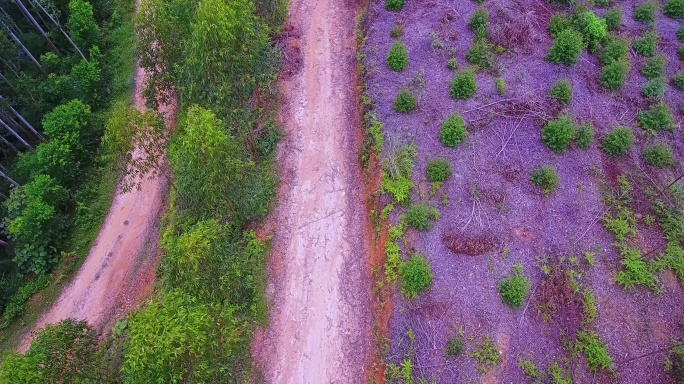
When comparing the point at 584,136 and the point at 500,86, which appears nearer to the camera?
the point at 584,136

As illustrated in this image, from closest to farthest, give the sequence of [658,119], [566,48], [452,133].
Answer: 1. [452,133]
2. [658,119]
3. [566,48]

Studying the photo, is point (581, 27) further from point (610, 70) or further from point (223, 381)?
point (223, 381)

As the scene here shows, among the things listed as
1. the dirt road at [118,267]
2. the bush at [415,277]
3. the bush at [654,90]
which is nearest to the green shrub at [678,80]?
the bush at [654,90]

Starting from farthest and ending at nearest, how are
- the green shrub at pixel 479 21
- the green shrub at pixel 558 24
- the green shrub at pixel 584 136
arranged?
the green shrub at pixel 558 24, the green shrub at pixel 479 21, the green shrub at pixel 584 136

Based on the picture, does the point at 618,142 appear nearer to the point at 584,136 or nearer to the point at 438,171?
the point at 584,136

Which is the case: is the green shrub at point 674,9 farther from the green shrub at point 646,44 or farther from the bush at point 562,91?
the bush at point 562,91

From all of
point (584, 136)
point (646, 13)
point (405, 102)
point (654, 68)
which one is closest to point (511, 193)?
point (584, 136)
